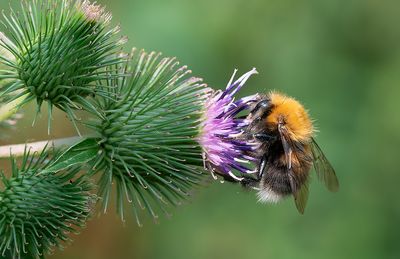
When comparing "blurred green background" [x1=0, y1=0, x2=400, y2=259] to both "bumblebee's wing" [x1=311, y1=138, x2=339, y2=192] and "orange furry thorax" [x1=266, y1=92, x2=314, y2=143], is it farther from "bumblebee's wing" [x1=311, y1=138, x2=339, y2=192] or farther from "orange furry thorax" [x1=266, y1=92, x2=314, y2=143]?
"orange furry thorax" [x1=266, y1=92, x2=314, y2=143]

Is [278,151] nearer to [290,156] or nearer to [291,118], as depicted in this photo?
[290,156]

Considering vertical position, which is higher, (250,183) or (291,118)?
(291,118)

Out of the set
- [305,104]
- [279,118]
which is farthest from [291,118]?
[305,104]

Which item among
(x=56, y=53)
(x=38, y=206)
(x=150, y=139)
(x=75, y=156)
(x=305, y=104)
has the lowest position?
(x=38, y=206)

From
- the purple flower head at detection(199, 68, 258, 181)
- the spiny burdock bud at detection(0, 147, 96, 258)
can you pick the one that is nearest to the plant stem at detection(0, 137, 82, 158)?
the spiny burdock bud at detection(0, 147, 96, 258)

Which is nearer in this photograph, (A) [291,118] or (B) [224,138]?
(B) [224,138]

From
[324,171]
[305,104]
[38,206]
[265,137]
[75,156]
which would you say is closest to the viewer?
[75,156]

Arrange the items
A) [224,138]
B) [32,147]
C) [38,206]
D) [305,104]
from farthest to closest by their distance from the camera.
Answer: [305,104]
[224,138]
[32,147]
[38,206]
